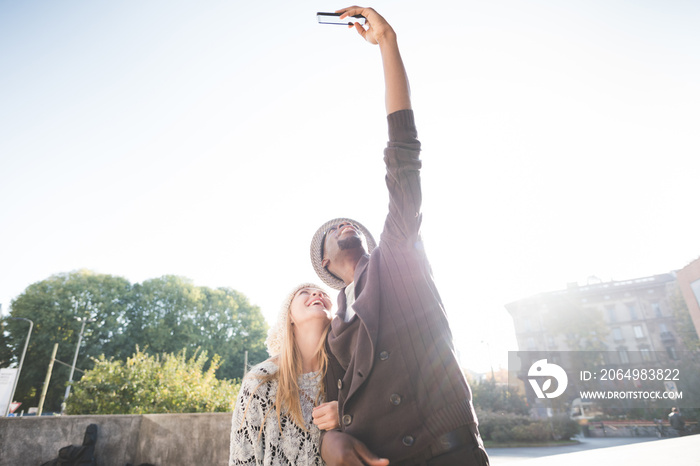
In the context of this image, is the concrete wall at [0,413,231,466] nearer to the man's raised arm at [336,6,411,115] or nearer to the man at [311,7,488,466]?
the man at [311,7,488,466]

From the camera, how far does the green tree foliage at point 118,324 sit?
28.5 meters

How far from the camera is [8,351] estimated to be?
28.7 meters

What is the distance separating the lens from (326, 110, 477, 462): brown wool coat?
1.45 m

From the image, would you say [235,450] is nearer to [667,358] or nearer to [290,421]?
[290,421]

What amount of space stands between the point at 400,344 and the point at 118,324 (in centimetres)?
3645

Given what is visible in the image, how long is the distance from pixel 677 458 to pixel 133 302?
36276mm

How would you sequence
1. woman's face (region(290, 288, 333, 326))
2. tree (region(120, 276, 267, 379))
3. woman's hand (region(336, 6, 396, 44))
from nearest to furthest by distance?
1. woman's hand (region(336, 6, 396, 44))
2. woman's face (region(290, 288, 333, 326))
3. tree (region(120, 276, 267, 379))

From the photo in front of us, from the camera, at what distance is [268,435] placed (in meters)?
2.28

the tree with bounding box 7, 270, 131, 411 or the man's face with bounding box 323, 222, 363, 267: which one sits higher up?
the tree with bounding box 7, 270, 131, 411

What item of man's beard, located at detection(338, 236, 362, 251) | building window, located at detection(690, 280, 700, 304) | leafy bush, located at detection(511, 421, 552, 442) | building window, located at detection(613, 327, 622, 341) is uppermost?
building window, located at detection(613, 327, 622, 341)

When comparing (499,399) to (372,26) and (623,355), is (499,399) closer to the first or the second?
(372,26)

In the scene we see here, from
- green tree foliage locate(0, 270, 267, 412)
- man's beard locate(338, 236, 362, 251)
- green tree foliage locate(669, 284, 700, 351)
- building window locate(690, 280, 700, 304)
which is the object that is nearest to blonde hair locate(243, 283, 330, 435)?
man's beard locate(338, 236, 362, 251)

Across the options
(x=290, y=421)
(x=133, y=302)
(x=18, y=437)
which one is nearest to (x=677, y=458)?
(x=290, y=421)

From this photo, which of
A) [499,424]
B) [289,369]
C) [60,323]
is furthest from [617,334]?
[60,323]
